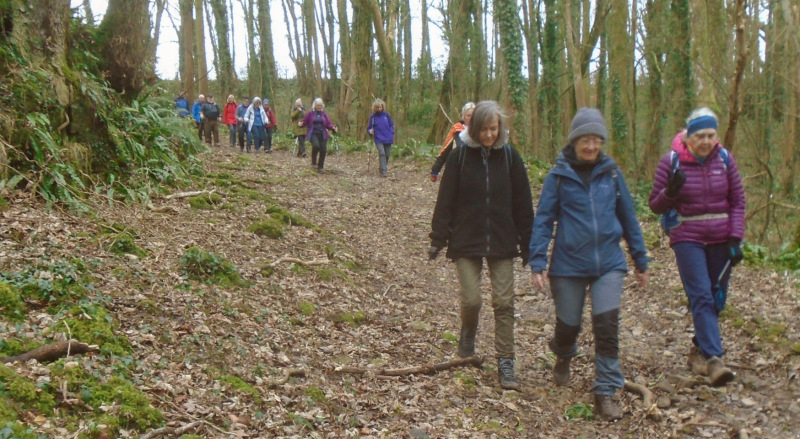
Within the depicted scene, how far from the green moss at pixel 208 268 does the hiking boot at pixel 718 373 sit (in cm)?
421

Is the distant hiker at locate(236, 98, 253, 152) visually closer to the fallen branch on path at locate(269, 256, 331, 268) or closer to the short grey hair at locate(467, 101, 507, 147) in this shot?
the fallen branch on path at locate(269, 256, 331, 268)

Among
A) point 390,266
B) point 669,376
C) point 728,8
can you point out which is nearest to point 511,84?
point 728,8

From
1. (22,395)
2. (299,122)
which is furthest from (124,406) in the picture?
(299,122)

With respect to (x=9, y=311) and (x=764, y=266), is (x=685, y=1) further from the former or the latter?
(x=9, y=311)

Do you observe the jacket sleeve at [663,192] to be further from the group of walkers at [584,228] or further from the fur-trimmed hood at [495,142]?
the fur-trimmed hood at [495,142]

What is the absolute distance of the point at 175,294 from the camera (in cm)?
500

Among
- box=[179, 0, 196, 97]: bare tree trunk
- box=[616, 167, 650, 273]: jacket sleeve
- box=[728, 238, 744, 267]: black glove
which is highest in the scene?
box=[179, 0, 196, 97]: bare tree trunk

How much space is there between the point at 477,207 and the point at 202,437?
2.61m

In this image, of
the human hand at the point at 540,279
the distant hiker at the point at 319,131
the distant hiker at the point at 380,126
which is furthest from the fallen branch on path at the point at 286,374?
the distant hiker at the point at 380,126

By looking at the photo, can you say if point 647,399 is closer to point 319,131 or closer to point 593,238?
point 593,238

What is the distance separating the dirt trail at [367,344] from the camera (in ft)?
13.1

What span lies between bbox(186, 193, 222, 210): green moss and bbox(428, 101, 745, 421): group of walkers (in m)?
4.43

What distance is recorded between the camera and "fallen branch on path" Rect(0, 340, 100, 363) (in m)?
3.31

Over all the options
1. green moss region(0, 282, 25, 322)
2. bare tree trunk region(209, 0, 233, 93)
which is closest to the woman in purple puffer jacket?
green moss region(0, 282, 25, 322)
